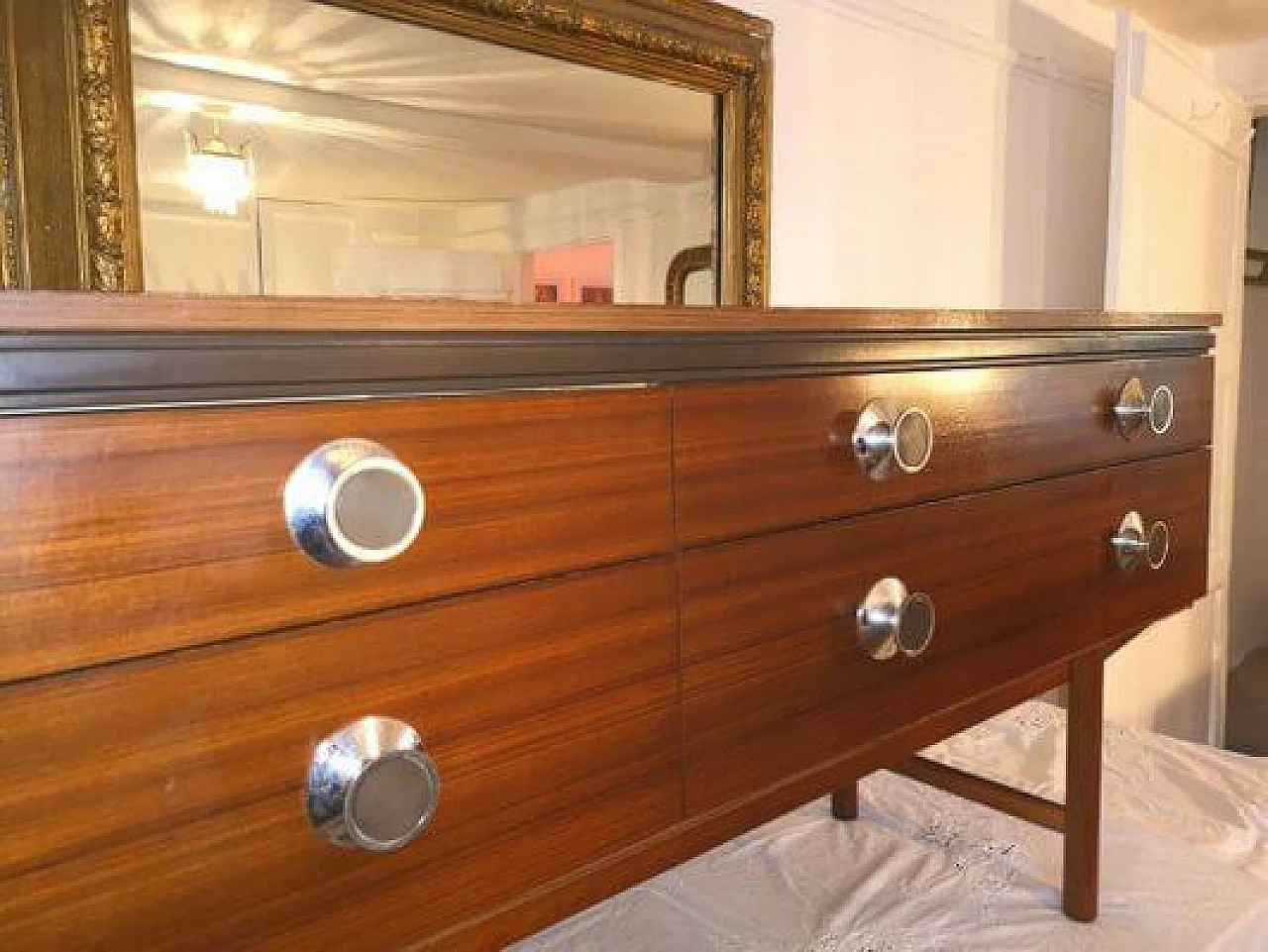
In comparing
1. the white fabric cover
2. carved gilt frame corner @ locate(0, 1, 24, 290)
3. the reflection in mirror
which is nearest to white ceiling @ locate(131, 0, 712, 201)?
the reflection in mirror

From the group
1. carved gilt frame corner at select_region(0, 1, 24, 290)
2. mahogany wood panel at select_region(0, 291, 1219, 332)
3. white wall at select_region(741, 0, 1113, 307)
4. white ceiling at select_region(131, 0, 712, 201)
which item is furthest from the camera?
white wall at select_region(741, 0, 1113, 307)

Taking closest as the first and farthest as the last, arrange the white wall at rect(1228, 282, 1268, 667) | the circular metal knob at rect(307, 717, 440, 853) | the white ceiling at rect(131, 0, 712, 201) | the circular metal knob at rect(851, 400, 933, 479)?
the circular metal knob at rect(307, 717, 440, 853), the circular metal knob at rect(851, 400, 933, 479), the white ceiling at rect(131, 0, 712, 201), the white wall at rect(1228, 282, 1268, 667)

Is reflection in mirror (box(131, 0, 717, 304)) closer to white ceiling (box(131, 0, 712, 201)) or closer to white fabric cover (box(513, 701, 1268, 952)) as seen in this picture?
white ceiling (box(131, 0, 712, 201))

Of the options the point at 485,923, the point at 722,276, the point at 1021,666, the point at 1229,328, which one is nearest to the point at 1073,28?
the point at 1229,328

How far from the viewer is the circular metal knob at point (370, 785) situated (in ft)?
1.82

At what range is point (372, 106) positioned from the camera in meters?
1.34

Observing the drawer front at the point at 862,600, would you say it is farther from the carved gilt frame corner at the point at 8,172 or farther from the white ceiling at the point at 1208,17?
the white ceiling at the point at 1208,17

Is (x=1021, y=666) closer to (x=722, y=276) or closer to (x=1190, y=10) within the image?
(x=722, y=276)

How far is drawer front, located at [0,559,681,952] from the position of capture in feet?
1.54

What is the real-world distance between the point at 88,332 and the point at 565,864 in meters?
0.43

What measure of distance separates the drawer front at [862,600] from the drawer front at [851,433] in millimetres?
20

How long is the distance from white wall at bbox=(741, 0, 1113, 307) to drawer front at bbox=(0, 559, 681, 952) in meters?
1.43

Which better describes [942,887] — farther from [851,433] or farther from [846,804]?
[851,433]

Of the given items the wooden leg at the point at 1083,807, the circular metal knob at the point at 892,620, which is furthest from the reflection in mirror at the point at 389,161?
the wooden leg at the point at 1083,807
